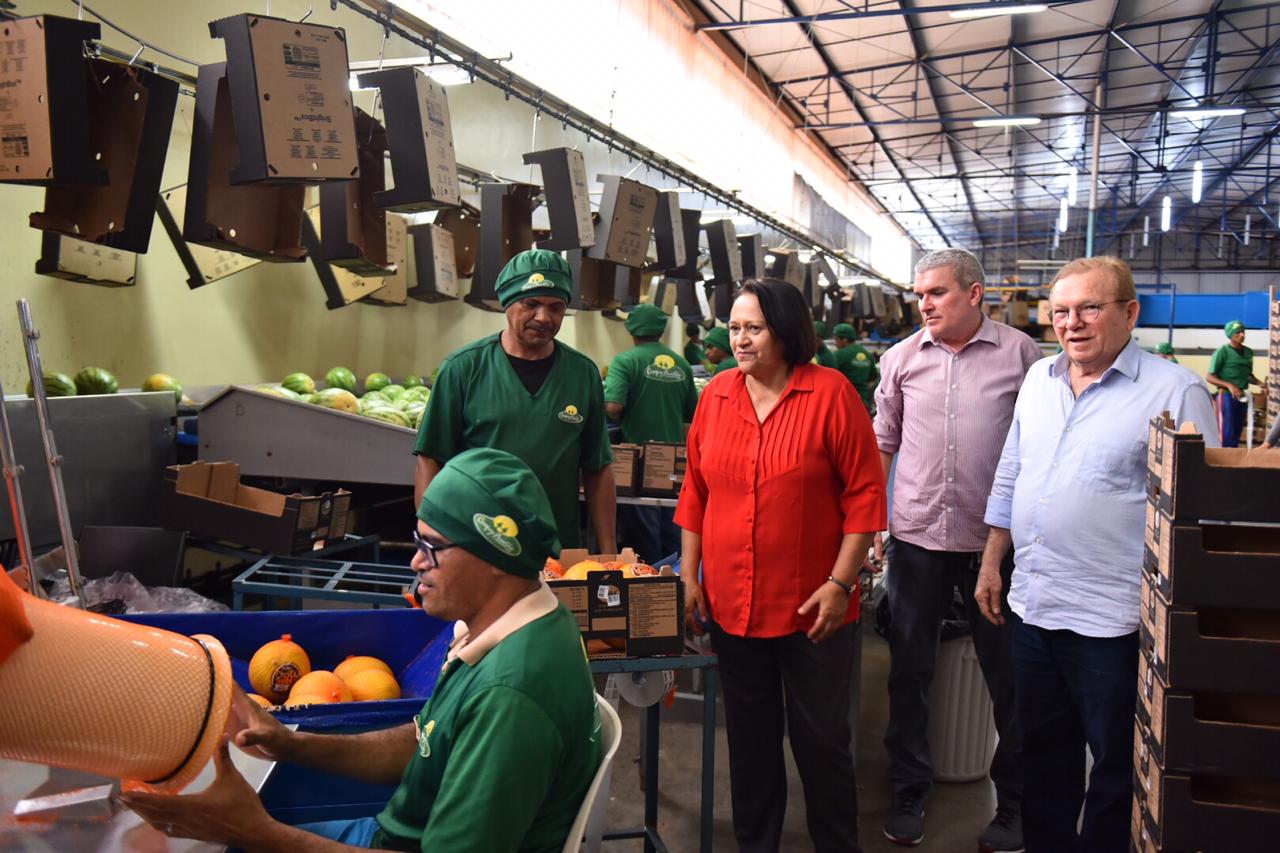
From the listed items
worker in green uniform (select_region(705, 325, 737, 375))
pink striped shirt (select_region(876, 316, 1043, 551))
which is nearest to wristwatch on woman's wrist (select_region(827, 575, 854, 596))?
pink striped shirt (select_region(876, 316, 1043, 551))

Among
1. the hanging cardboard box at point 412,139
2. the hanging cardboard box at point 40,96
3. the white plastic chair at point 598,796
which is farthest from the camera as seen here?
the hanging cardboard box at point 412,139

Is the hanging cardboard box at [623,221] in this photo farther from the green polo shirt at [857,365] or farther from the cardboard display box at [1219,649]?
the green polo shirt at [857,365]

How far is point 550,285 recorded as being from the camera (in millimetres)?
2770

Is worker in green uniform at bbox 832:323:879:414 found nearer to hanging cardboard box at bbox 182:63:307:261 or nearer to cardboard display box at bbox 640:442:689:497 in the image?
cardboard display box at bbox 640:442:689:497

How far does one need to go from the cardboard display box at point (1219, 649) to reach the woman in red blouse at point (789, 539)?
73cm

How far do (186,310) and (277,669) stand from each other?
367 cm

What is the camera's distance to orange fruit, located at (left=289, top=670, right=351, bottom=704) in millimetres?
1946

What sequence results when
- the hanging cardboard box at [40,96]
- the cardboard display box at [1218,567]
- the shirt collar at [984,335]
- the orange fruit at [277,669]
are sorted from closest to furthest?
the cardboard display box at [1218,567]
the orange fruit at [277,669]
the hanging cardboard box at [40,96]
the shirt collar at [984,335]

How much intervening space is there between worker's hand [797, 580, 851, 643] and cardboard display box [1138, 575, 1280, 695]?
0.73m

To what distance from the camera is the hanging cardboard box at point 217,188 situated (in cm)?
280

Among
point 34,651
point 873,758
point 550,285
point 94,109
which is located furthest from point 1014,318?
point 34,651

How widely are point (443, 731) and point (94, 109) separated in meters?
2.23

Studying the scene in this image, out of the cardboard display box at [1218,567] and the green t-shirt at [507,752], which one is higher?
the cardboard display box at [1218,567]

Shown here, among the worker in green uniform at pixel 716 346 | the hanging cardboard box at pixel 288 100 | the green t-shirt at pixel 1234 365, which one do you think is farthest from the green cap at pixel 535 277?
the green t-shirt at pixel 1234 365
